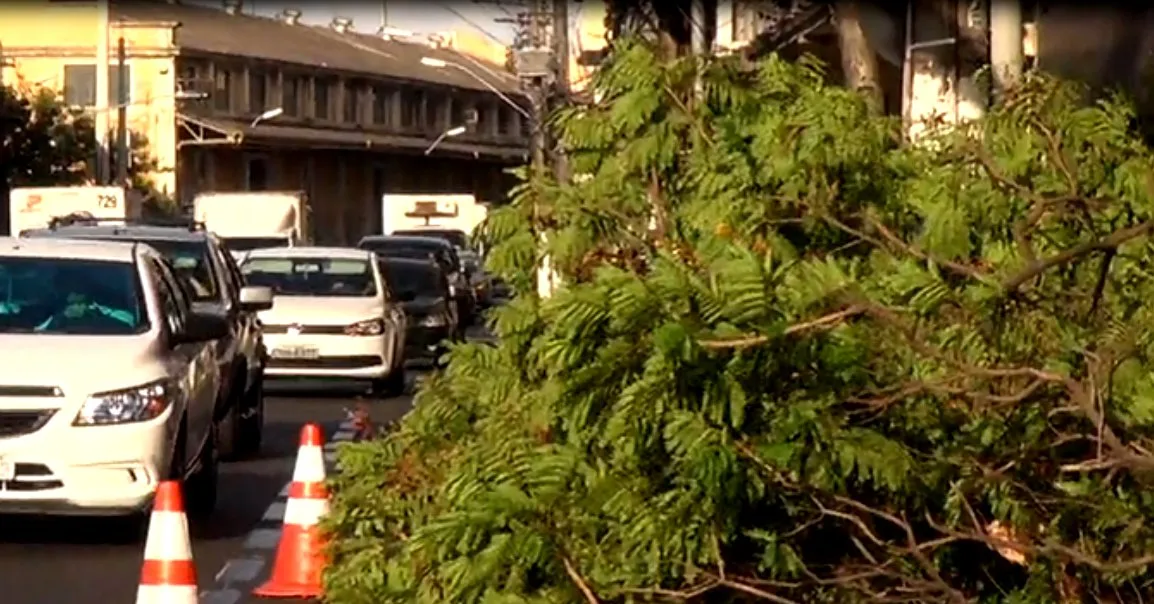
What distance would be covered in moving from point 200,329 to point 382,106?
7636 cm

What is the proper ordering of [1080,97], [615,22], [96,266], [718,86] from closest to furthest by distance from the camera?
[1080,97] < [718,86] < [96,266] < [615,22]

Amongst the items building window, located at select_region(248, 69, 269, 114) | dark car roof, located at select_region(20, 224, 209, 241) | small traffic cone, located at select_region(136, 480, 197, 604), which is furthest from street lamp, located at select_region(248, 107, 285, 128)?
small traffic cone, located at select_region(136, 480, 197, 604)

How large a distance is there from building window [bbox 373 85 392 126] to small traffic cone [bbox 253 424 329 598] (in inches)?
3049

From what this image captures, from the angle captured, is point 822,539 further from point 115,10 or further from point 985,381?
point 115,10

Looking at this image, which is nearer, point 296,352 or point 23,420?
point 23,420

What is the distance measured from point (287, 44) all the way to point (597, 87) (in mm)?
77677

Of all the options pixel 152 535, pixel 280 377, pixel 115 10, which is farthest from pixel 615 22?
pixel 115 10

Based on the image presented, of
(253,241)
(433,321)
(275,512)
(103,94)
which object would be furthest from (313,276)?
(103,94)

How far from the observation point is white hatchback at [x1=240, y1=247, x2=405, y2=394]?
1106 inches

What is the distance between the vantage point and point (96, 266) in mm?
15680

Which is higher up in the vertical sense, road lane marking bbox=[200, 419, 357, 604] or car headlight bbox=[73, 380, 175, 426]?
car headlight bbox=[73, 380, 175, 426]

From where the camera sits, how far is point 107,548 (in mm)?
14453

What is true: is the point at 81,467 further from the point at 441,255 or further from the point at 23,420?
the point at 441,255

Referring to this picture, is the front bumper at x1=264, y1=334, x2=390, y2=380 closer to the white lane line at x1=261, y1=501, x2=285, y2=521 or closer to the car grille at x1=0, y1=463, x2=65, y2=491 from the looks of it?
the white lane line at x1=261, y1=501, x2=285, y2=521
